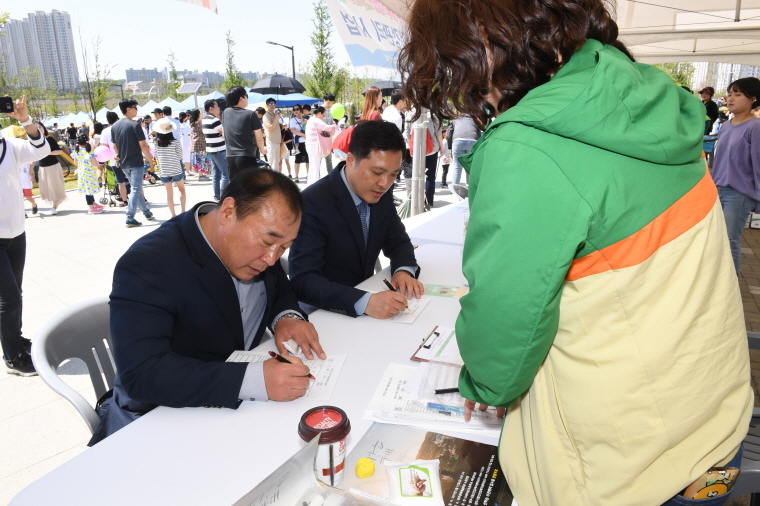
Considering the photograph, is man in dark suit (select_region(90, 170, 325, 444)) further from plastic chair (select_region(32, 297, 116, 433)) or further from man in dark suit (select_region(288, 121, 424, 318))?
man in dark suit (select_region(288, 121, 424, 318))

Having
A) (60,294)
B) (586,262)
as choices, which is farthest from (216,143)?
(586,262)

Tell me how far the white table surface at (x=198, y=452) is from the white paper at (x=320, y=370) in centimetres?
2

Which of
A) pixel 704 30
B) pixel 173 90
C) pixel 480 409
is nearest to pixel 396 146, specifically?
pixel 480 409

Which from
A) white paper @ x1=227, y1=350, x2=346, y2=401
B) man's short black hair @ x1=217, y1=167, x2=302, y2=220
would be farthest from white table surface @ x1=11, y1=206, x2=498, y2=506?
man's short black hair @ x1=217, y1=167, x2=302, y2=220

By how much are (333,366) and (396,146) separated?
1.14 m

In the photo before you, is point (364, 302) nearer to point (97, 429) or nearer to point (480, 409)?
point (480, 409)

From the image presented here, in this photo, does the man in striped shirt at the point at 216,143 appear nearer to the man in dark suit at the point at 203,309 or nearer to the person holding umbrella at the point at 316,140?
the person holding umbrella at the point at 316,140

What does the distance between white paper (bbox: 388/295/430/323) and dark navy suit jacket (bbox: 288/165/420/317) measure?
0.27 meters

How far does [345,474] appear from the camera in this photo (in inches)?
41.8

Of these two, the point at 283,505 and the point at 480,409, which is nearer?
the point at 283,505

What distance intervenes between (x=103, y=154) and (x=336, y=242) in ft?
22.2

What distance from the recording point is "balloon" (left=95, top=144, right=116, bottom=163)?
24.4ft

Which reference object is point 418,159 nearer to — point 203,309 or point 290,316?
point 290,316

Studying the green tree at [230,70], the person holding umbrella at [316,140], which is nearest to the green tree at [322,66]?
the green tree at [230,70]
